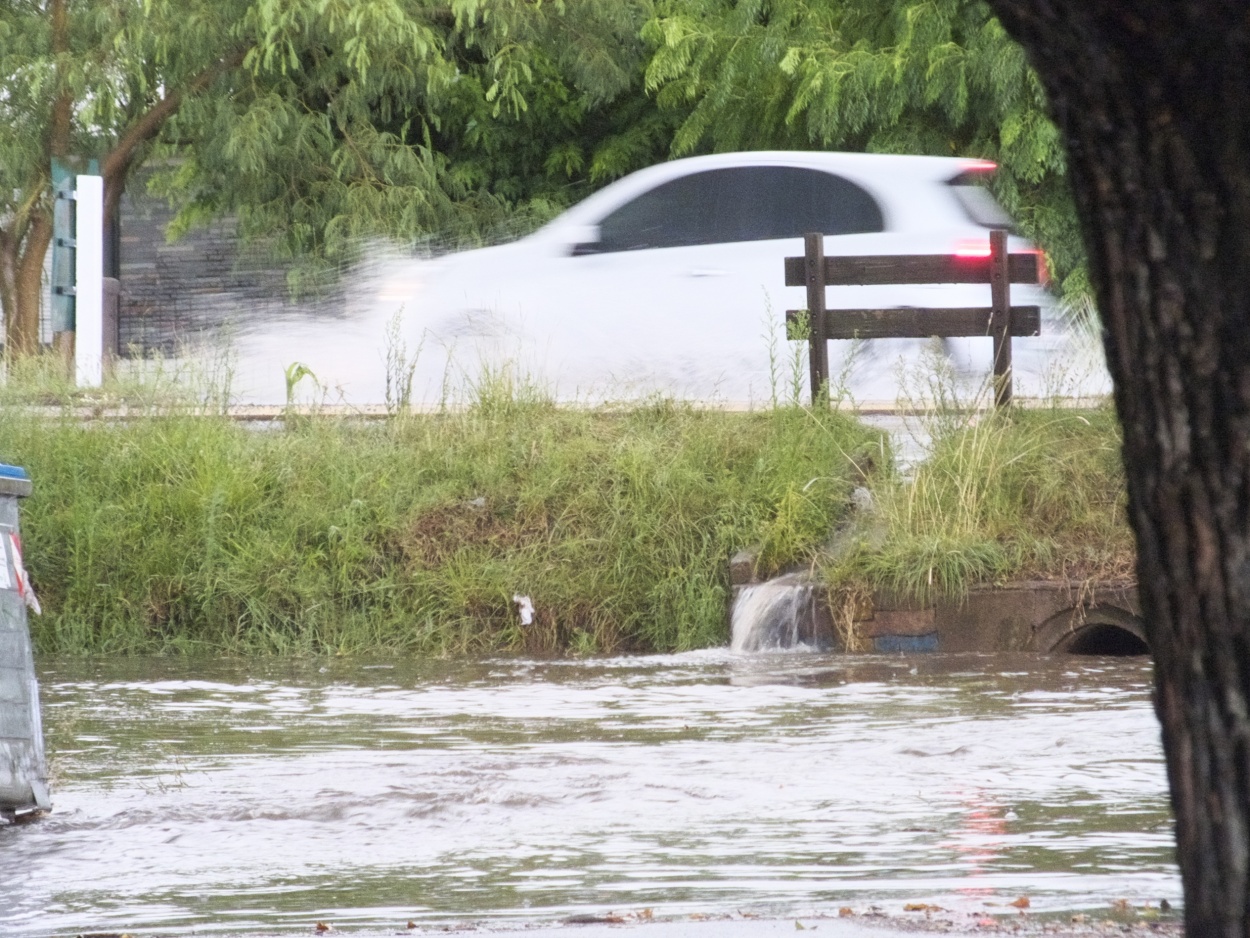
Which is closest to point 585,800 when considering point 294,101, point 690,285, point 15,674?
point 15,674

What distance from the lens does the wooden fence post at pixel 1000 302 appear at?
511 inches

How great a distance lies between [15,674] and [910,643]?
6272mm

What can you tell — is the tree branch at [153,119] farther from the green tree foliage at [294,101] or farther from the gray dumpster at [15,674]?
the gray dumpster at [15,674]

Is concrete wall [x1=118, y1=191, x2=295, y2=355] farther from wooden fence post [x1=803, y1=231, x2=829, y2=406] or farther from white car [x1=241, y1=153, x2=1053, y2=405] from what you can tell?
wooden fence post [x1=803, y1=231, x2=829, y2=406]

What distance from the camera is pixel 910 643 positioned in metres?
11.2

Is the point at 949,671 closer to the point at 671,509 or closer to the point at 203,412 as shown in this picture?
the point at 671,509

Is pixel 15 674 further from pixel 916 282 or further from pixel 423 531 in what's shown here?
pixel 916 282

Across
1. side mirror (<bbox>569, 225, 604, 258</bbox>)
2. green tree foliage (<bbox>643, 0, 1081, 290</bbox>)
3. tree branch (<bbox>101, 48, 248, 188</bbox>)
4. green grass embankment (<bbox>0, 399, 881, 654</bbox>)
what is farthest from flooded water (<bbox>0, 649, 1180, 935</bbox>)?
tree branch (<bbox>101, 48, 248, 188</bbox>)

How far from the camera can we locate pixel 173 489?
490 inches

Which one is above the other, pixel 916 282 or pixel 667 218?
pixel 667 218

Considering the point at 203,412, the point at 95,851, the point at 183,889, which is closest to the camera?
the point at 183,889

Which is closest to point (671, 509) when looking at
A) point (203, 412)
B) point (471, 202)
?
point (203, 412)

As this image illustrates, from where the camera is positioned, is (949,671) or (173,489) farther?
(173,489)

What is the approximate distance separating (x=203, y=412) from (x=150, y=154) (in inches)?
381
